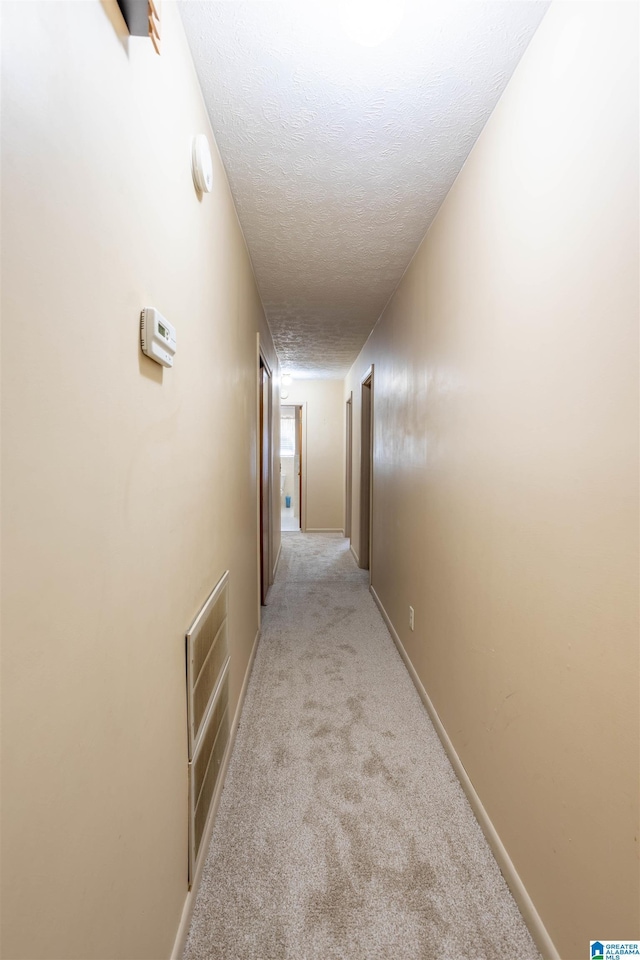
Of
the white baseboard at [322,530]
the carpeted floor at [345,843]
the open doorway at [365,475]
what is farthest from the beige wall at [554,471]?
the white baseboard at [322,530]

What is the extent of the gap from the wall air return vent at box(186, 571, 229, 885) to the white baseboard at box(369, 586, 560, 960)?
950 millimetres

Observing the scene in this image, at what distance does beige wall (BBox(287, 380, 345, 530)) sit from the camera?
22.1 feet

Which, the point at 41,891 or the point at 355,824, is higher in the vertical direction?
the point at 41,891

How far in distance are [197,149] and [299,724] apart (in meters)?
2.33

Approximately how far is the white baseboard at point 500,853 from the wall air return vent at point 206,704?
0.95m

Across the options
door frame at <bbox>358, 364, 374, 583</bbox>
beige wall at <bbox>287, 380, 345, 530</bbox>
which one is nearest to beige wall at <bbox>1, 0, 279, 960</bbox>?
door frame at <bbox>358, 364, 374, 583</bbox>

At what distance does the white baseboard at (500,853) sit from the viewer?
1.10 m

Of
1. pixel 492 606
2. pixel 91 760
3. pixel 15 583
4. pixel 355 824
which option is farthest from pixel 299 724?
pixel 15 583

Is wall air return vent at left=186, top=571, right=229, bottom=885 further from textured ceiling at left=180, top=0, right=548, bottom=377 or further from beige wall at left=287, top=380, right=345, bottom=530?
beige wall at left=287, top=380, right=345, bottom=530

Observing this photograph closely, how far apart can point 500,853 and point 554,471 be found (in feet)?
4.07

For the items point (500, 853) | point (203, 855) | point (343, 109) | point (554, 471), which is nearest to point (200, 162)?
point (343, 109)

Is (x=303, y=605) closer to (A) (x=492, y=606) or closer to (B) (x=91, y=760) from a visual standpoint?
(A) (x=492, y=606)

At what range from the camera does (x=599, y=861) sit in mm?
909

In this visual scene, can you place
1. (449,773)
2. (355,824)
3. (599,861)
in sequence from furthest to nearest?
(449,773), (355,824), (599,861)
